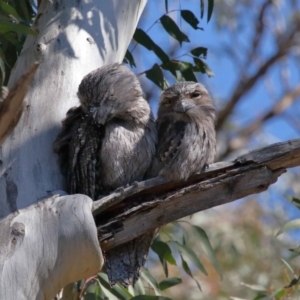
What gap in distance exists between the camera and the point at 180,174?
3.36 metres

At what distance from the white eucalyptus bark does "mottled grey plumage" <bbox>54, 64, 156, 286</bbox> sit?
0.08 m

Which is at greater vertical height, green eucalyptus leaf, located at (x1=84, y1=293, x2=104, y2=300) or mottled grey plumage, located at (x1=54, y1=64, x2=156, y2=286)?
mottled grey plumage, located at (x1=54, y1=64, x2=156, y2=286)

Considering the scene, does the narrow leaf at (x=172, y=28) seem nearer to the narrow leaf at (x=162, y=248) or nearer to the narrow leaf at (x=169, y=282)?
the narrow leaf at (x=162, y=248)

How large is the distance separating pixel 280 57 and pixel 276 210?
7.64 ft

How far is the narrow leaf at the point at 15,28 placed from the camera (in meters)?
3.39

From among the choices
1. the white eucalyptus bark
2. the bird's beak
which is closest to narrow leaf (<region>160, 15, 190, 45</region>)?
the white eucalyptus bark

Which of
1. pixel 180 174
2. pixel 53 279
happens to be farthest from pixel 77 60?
pixel 53 279

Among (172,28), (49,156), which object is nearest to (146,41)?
(172,28)

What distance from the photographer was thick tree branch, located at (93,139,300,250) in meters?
3.22

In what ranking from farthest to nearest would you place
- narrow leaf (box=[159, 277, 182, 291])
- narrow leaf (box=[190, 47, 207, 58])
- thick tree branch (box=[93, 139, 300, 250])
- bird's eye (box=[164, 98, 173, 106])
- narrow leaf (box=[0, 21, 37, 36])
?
narrow leaf (box=[190, 47, 207, 58])
narrow leaf (box=[159, 277, 182, 291])
bird's eye (box=[164, 98, 173, 106])
narrow leaf (box=[0, 21, 37, 36])
thick tree branch (box=[93, 139, 300, 250])

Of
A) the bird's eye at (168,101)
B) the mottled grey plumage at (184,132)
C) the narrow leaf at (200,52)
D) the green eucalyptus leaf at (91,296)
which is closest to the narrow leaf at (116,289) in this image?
the green eucalyptus leaf at (91,296)

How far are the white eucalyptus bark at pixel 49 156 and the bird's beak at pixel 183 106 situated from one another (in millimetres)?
385

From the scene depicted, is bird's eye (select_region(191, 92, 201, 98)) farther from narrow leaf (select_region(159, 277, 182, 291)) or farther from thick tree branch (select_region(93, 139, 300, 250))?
narrow leaf (select_region(159, 277, 182, 291))

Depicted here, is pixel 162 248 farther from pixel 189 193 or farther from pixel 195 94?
pixel 189 193
